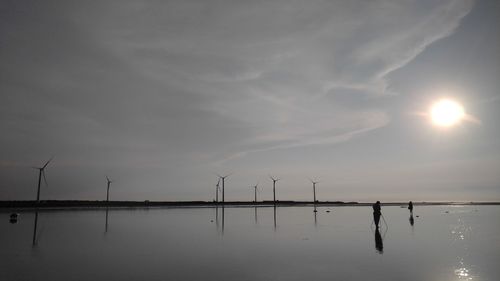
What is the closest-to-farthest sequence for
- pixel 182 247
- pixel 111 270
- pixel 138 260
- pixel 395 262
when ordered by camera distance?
pixel 111 270 < pixel 395 262 < pixel 138 260 < pixel 182 247

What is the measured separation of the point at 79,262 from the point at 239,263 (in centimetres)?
804

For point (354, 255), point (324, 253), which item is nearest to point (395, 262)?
point (354, 255)

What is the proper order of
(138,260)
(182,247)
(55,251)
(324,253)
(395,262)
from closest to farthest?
(395,262), (138,260), (324,253), (55,251), (182,247)

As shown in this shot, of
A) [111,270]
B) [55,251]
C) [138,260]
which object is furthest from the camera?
[55,251]

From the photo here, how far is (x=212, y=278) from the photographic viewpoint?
14.7 m

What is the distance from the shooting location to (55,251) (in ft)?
73.1

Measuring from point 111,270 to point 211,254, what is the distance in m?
6.05

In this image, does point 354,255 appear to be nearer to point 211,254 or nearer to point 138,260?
point 211,254

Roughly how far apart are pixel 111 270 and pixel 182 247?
26.7 feet

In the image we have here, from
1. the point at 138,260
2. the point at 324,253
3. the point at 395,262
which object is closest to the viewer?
the point at 395,262

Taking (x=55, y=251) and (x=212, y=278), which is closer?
(x=212, y=278)

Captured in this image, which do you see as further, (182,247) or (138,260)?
(182,247)

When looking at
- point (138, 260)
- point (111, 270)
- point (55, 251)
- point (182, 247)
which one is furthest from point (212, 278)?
point (55, 251)

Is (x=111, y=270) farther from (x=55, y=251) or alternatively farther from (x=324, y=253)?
(x=324, y=253)
